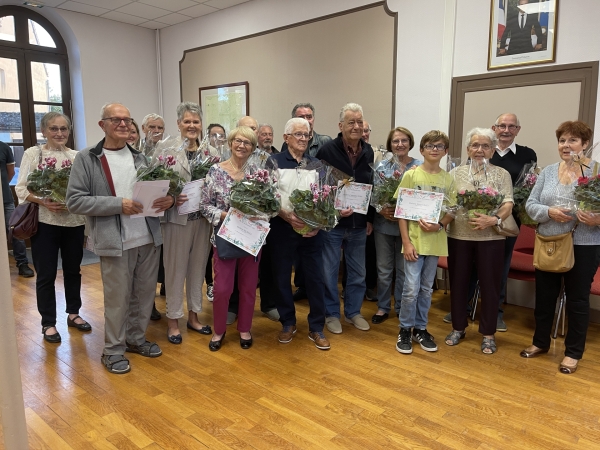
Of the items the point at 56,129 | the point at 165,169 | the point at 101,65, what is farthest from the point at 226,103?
the point at 165,169

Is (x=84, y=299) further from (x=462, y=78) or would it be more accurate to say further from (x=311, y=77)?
(x=462, y=78)

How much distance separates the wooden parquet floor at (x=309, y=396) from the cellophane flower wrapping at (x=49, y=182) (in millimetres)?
1068

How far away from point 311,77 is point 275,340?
3.44 meters

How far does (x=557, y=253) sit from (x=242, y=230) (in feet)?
6.22

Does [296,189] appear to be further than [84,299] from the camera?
No

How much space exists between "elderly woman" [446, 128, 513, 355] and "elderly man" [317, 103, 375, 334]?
2.14 feet

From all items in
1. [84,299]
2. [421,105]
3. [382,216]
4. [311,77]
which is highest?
[311,77]

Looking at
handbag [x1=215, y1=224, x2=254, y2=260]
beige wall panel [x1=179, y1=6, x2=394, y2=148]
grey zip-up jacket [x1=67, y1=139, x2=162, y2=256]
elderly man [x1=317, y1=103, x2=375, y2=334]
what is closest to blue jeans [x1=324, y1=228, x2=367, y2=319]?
elderly man [x1=317, y1=103, x2=375, y2=334]

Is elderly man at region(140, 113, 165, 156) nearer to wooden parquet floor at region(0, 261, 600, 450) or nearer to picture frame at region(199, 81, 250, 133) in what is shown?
wooden parquet floor at region(0, 261, 600, 450)

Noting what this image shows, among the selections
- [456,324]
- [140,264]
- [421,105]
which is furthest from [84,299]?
[421,105]

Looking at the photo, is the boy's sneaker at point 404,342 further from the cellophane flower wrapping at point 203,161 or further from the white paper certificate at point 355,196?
the cellophane flower wrapping at point 203,161

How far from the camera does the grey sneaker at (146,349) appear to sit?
121 inches

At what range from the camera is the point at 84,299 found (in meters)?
4.35

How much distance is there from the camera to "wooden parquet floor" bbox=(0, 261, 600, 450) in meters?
2.20
